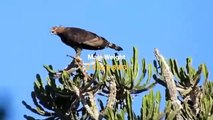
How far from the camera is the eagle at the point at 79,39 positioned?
19.4ft

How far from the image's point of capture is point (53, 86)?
223 inches

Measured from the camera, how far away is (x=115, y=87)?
536 centimetres

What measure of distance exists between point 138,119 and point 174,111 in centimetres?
47

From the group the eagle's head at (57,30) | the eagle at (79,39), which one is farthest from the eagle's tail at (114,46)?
the eagle's head at (57,30)

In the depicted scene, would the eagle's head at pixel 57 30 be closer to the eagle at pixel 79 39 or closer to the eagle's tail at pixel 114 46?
the eagle at pixel 79 39

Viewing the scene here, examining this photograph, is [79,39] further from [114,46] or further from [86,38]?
[114,46]

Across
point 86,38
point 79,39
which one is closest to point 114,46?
point 86,38

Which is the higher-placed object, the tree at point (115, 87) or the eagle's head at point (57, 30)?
the eagle's head at point (57, 30)

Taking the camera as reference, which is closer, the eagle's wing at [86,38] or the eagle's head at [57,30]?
the eagle's wing at [86,38]

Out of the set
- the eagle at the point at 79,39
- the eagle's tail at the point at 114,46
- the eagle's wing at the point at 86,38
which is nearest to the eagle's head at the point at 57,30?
the eagle at the point at 79,39

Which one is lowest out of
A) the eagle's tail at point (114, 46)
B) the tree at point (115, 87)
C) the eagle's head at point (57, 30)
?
the tree at point (115, 87)

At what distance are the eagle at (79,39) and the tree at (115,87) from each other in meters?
0.39

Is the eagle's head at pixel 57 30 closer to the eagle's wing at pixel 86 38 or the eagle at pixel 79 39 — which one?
the eagle at pixel 79 39

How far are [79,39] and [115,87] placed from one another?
38.6 inches
